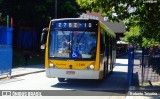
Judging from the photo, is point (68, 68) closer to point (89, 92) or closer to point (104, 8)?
point (89, 92)

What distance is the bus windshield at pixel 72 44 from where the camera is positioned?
50.1ft

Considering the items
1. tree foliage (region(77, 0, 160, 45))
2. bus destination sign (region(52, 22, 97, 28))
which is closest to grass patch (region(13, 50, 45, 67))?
bus destination sign (region(52, 22, 97, 28))

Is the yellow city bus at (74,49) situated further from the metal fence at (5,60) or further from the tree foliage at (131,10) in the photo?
the metal fence at (5,60)

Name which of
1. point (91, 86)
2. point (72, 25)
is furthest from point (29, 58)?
point (72, 25)

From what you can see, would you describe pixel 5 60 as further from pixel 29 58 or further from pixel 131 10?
pixel 29 58

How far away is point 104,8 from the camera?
44.3ft

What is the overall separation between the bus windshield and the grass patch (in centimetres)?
1379

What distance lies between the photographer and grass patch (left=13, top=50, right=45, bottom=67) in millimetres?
31114

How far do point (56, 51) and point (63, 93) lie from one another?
107 inches

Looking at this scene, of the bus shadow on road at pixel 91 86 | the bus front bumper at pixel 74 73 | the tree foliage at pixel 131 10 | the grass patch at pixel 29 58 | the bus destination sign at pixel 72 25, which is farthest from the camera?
the grass patch at pixel 29 58

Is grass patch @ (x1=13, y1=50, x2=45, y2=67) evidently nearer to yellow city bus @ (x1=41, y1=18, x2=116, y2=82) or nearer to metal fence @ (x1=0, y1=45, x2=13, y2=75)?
metal fence @ (x1=0, y1=45, x2=13, y2=75)

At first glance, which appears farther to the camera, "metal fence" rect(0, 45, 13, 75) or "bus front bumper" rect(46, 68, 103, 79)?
"metal fence" rect(0, 45, 13, 75)

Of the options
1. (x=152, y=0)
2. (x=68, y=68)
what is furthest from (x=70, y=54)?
(x=152, y=0)

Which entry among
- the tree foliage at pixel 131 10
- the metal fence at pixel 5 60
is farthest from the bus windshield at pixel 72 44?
the metal fence at pixel 5 60
